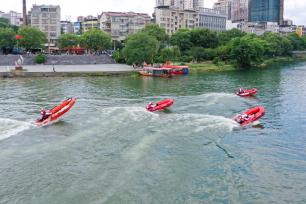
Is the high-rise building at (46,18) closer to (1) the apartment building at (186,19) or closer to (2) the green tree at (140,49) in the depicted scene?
(1) the apartment building at (186,19)

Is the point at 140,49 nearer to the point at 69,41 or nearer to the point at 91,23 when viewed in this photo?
the point at 69,41

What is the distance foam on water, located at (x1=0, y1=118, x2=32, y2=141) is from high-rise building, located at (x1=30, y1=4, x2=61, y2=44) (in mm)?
129216

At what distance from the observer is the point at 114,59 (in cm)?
9306

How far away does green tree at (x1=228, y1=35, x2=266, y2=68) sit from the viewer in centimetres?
8500

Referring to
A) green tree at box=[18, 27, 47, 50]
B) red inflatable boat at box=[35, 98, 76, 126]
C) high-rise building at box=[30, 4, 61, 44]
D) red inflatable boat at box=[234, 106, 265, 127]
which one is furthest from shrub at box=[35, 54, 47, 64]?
high-rise building at box=[30, 4, 61, 44]

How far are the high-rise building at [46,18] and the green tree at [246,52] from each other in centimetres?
8927

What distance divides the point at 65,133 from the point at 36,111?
30.1 feet

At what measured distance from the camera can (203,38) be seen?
104 meters

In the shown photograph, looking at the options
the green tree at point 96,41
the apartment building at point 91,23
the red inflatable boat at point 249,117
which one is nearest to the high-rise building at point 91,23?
the apartment building at point 91,23

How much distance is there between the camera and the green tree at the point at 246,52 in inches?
3346

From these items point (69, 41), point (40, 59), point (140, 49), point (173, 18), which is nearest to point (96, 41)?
point (69, 41)

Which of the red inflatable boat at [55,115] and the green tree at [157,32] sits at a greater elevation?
the green tree at [157,32]

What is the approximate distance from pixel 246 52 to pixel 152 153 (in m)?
67.1

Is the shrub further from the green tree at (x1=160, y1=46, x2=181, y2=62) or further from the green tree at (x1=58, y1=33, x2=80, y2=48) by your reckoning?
the green tree at (x1=58, y1=33, x2=80, y2=48)
